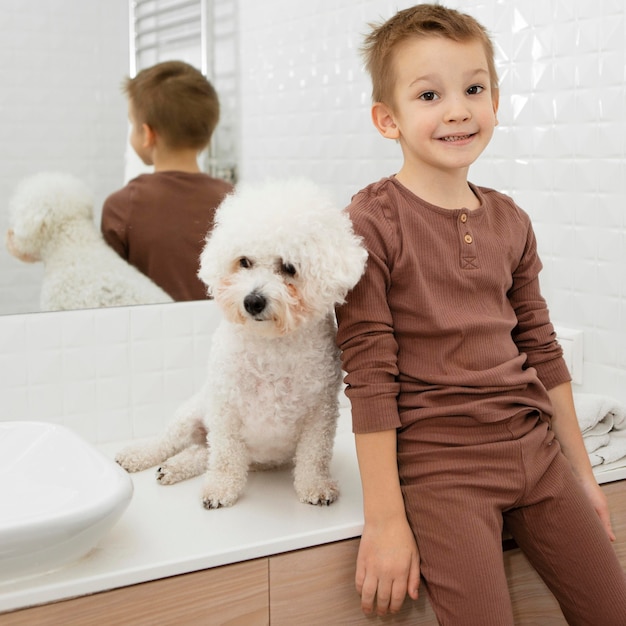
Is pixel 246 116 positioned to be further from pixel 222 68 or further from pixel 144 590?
pixel 144 590

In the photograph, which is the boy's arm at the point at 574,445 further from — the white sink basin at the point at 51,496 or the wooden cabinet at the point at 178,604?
the white sink basin at the point at 51,496

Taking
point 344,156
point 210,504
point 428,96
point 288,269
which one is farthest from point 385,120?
point 210,504

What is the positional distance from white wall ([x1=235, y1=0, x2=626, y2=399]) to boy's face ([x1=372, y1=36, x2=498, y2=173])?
0.44 m

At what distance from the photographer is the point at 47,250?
1.52 m

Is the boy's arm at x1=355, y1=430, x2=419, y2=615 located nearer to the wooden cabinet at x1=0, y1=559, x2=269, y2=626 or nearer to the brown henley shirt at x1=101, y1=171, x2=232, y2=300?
the wooden cabinet at x1=0, y1=559, x2=269, y2=626

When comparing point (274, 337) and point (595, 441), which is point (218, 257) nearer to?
point (274, 337)

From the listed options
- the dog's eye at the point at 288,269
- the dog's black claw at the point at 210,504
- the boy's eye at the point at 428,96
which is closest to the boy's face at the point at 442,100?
the boy's eye at the point at 428,96

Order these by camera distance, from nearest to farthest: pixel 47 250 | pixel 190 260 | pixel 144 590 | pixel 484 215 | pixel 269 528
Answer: pixel 144 590, pixel 269 528, pixel 484 215, pixel 47 250, pixel 190 260

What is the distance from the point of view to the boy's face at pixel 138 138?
5.14 ft

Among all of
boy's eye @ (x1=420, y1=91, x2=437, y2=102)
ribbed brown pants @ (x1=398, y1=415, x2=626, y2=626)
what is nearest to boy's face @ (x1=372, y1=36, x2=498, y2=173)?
boy's eye @ (x1=420, y1=91, x2=437, y2=102)

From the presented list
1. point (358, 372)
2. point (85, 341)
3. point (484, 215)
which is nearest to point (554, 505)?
point (358, 372)

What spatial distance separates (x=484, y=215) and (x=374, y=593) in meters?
0.62

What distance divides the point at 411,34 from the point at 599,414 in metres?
0.80

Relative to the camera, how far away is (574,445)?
138 centimetres
